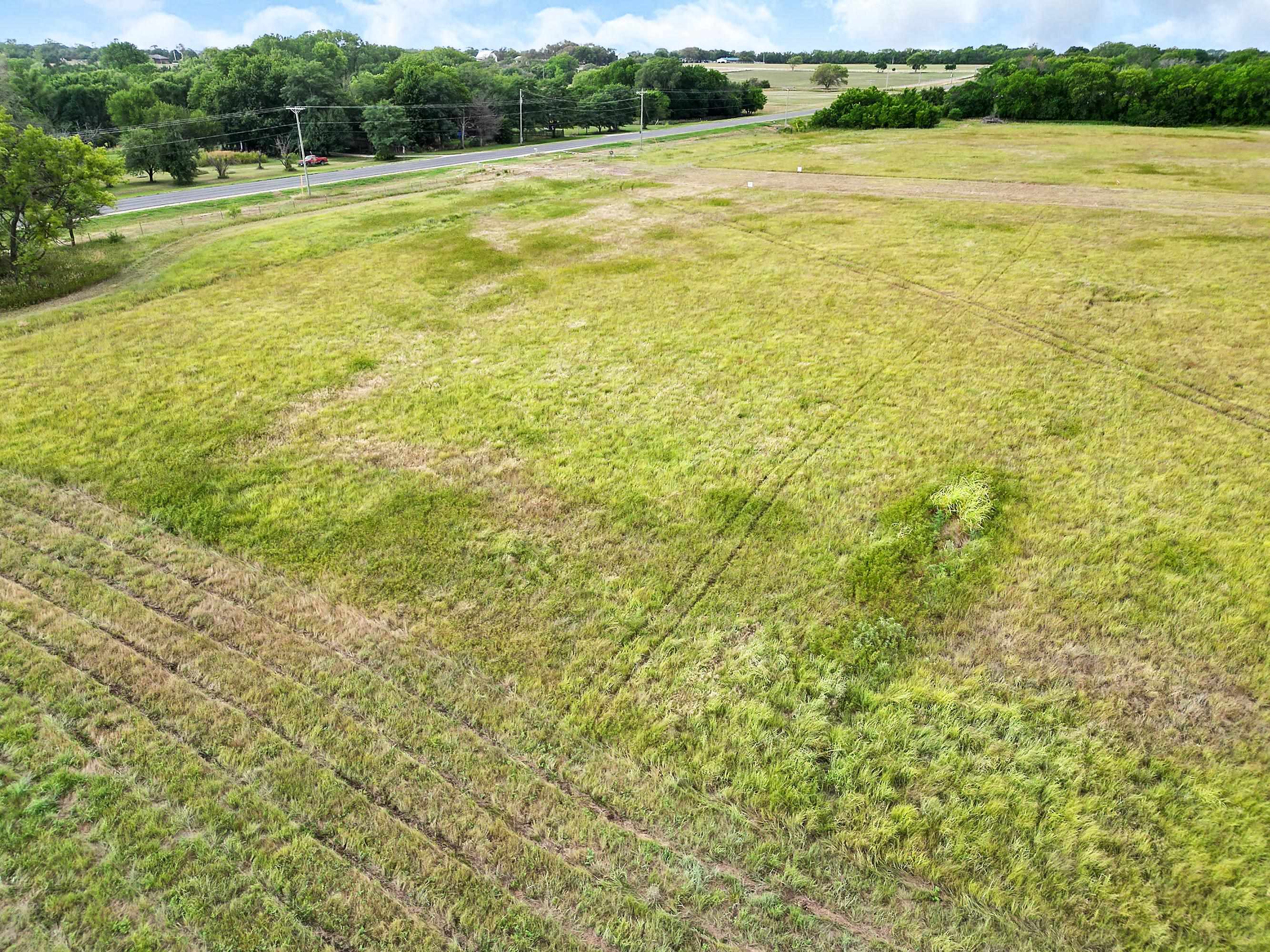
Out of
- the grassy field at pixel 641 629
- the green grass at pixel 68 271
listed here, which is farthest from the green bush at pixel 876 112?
the green grass at pixel 68 271

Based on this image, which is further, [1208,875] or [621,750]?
[621,750]

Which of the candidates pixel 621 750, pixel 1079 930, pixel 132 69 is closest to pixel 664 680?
pixel 621 750

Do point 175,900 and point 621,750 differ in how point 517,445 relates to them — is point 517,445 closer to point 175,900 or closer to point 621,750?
point 621,750

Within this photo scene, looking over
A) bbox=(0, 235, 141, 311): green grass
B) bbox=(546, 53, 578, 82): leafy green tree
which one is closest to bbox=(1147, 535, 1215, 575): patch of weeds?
bbox=(0, 235, 141, 311): green grass

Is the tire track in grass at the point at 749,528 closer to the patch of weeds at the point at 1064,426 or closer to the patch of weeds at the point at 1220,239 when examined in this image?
the patch of weeds at the point at 1064,426

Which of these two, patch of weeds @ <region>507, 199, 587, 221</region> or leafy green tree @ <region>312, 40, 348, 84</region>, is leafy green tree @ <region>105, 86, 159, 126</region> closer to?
leafy green tree @ <region>312, 40, 348, 84</region>

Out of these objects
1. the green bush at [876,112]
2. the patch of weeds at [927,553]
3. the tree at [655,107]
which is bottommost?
the patch of weeds at [927,553]
